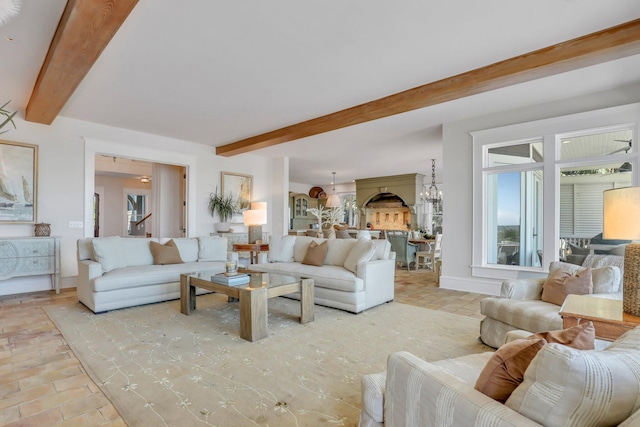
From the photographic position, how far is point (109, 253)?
4055mm

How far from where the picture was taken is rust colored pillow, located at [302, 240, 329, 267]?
449 centimetres

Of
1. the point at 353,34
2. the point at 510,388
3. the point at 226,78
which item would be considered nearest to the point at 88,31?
the point at 226,78

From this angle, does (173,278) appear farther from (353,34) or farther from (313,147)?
(313,147)

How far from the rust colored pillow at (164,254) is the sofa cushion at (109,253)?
1.25 ft

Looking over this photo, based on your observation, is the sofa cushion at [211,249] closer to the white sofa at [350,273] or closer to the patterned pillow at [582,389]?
the white sofa at [350,273]

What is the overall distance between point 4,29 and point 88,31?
92 centimetres

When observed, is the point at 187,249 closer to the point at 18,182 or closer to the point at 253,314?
the point at 253,314

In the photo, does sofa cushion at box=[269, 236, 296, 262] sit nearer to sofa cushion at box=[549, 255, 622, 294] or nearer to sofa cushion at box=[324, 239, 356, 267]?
sofa cushion at box=[324, 239, 356, 267]

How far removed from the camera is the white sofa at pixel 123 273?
12.2 feet

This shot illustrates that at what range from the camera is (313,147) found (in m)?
7.02

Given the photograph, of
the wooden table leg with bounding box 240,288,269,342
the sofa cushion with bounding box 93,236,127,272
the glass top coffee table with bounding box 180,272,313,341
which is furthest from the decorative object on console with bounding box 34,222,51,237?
the wooden table leg with bounding box 240,288,269,342

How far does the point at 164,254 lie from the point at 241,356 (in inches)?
99.7

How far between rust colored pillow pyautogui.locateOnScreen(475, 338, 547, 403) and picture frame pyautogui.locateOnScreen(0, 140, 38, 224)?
20.0ft

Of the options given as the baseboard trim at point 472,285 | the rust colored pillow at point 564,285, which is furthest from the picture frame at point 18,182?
the rust colored pillow at point 564,285
